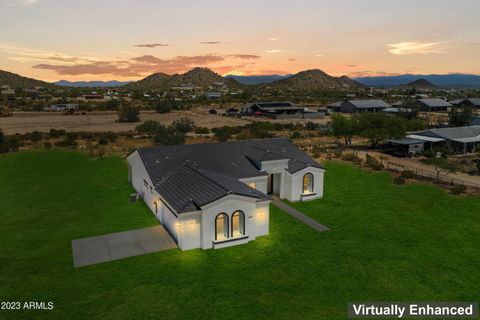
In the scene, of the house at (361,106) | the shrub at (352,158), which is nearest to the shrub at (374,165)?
the shrub at (352,158)

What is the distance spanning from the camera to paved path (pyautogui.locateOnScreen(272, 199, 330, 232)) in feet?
79.6

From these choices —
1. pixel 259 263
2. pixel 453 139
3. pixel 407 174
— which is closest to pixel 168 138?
pixel 407 174

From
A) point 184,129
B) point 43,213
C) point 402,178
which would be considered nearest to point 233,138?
point 184,129

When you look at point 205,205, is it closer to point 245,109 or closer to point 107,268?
point 107,268

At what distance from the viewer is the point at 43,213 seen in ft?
86.2

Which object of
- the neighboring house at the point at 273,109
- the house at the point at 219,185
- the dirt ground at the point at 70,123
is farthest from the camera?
the neighboring house at the point at 273,109

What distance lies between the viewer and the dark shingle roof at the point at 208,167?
2152cm

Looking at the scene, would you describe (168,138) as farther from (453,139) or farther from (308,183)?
(453,139)

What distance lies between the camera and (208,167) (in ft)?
91.4

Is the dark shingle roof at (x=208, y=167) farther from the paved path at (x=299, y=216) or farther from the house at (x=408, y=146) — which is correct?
the house at (x=408, y=146)

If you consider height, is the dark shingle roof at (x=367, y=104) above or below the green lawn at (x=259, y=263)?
above

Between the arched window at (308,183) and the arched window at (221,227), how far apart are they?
11.0 meters

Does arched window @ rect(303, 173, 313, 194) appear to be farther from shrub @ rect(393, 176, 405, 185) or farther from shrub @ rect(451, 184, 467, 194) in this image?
shrub @ rect(451, 184, 467, 194)

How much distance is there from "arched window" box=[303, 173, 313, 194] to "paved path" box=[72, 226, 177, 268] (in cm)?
1314
